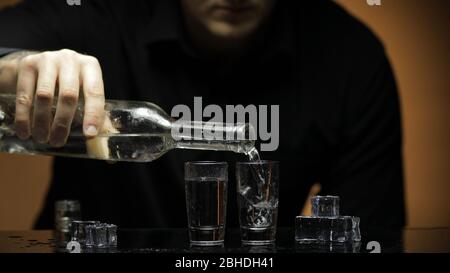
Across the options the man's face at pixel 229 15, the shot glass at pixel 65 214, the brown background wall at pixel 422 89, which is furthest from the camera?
the brown background wall at pixel 422 89

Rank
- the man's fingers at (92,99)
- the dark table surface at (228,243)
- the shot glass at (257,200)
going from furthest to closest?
the man's fingers at (92,99), the shot glass at (257,200), the dark table surface at (228,243)

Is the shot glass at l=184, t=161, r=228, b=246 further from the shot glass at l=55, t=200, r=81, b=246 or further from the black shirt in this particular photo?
the black shirt

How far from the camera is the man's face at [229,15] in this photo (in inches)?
80.9

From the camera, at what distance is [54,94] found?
1500 millimetres

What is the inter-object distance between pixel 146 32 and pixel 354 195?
683 mm

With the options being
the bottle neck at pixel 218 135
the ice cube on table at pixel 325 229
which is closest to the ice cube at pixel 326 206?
the ice cube on table at pixel 325 229

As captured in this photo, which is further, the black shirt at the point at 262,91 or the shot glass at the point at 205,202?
the black shirt at the point at 262,91

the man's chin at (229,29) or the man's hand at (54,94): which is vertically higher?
the man's chin at (229,29)

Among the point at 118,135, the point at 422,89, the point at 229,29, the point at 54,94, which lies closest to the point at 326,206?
the point at 118,135

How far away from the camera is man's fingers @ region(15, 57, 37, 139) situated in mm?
1442

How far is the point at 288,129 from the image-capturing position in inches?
85.4

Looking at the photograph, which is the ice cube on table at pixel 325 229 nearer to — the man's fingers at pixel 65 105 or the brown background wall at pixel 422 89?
the man's fingers at pixel 65 105
